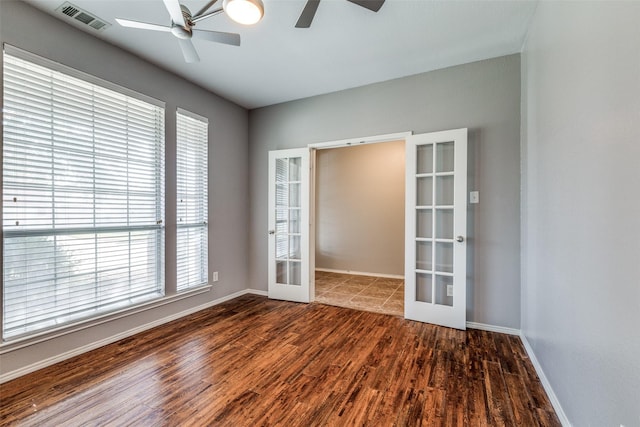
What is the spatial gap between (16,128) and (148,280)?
5.55ft

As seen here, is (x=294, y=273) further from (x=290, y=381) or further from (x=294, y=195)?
(x=290, y=381)

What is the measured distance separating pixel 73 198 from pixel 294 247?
246 centimetres

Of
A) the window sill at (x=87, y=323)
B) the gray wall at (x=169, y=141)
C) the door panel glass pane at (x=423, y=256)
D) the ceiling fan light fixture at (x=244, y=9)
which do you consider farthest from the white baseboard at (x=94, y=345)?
the ceiling fan light fixture at (x=244, y=9)

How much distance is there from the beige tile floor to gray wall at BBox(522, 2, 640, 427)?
1.76m

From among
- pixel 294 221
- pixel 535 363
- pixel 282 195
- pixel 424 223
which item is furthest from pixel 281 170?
pixel 535 363

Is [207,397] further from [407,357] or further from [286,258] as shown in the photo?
[286,258]

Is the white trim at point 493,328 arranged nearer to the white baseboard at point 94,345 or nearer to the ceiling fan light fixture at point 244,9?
the white baseboard at point 94,345

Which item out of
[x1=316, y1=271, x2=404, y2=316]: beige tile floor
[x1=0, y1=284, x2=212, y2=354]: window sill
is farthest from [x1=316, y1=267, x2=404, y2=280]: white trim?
[x1=0, y1=284, x2=212, y2=354]: window sill

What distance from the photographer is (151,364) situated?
2.21m

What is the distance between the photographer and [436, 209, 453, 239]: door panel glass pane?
9.82 feet

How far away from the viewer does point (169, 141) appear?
313 cm

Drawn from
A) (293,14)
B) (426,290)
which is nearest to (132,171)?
(293,14)

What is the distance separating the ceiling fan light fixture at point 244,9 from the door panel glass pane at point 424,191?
2292mm

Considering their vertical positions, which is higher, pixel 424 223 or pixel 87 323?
pixel 424 223
